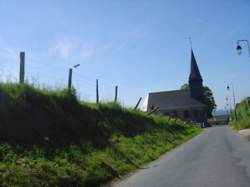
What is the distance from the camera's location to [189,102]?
99000mm

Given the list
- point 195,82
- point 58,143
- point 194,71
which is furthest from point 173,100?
point 58,143

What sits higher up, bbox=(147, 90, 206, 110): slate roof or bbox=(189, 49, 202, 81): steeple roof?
bbox=(189, 49, 202, 81): steeple roof

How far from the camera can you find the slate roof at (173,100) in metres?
98.8

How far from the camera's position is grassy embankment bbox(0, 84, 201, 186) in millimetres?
8984

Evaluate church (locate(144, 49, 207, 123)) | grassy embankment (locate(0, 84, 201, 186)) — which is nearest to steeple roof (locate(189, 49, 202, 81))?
church (locate(144, 49, 207, 123))

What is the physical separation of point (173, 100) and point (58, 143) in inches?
3674

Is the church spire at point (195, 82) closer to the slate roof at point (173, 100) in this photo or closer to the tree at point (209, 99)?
the slate roof at point (173, 100)

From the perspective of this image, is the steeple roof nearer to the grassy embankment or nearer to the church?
the church

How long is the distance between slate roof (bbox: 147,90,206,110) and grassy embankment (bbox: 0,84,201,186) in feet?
267

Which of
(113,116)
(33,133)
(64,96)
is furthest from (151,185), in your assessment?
(113,116)

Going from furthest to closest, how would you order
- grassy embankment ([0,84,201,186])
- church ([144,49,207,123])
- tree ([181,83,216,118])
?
tree ([181,83,216,118])
church ([144,49,207,123])
grassy embankment ([0,84,201,186])

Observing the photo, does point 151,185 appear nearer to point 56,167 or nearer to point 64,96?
point 56,167

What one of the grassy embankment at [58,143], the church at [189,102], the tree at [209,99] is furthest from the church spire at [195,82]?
the grassy embankment at [58,143]

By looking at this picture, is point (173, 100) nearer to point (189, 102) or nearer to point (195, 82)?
point (189, 102)
